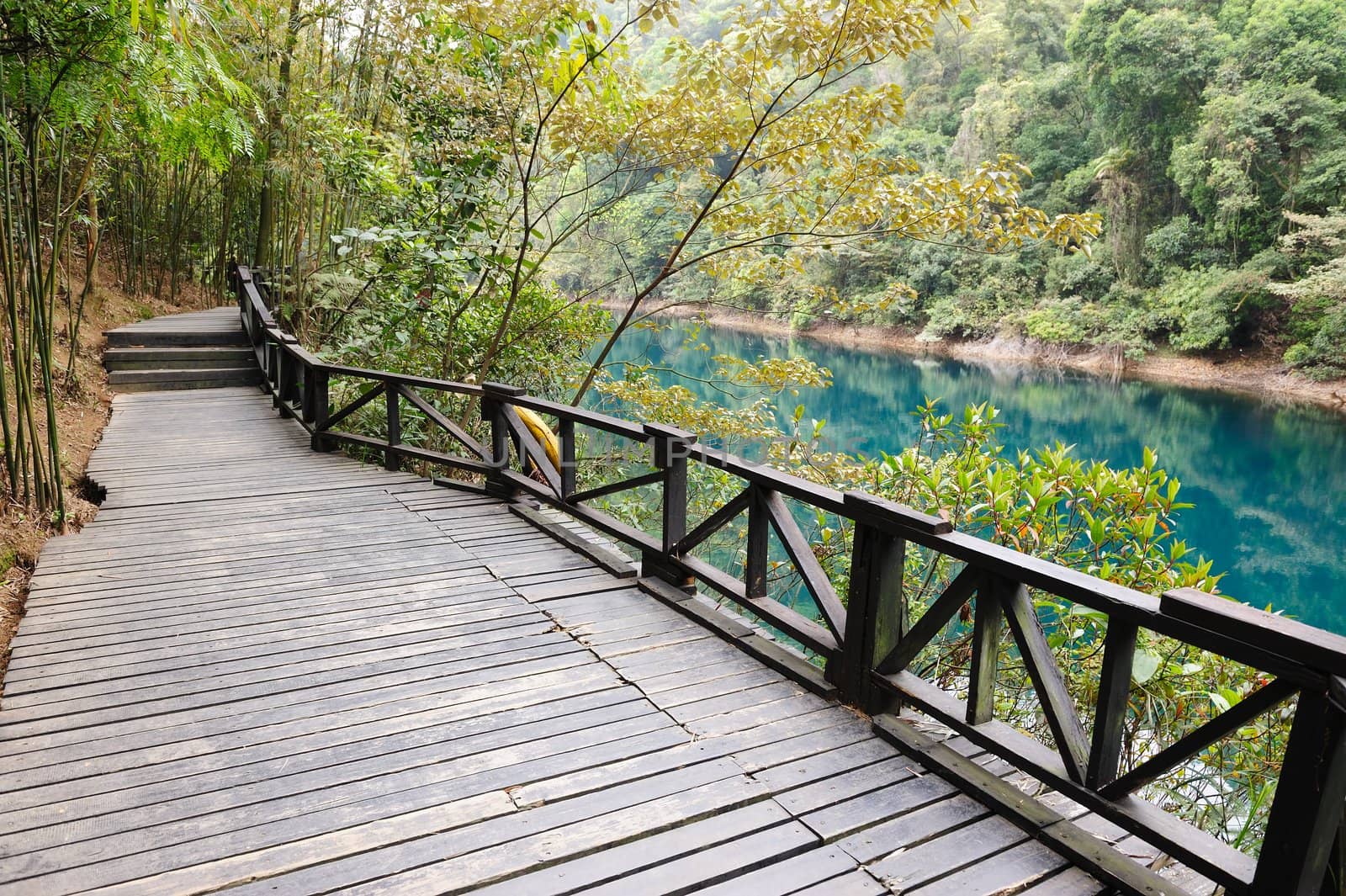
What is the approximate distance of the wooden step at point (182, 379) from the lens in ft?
31.9

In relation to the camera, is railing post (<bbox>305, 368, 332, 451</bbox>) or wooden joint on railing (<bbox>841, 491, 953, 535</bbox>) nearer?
wooden joint on railing (<bbox>841, 491, 953, 535</bbox>)

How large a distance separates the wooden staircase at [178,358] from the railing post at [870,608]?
9758 millimetres

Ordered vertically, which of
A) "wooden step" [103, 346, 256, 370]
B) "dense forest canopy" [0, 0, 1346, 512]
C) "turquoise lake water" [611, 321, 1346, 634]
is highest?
"dense forest canopy" [0, 0, 1346, 512]

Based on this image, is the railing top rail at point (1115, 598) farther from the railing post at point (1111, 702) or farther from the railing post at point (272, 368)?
the railing post at point (272, 368)

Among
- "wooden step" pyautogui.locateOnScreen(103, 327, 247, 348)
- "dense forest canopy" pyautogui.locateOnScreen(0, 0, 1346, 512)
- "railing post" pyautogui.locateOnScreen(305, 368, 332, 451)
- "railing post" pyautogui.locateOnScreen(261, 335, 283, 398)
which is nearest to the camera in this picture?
"dense forest canopy" pyautogui.locateOnScreen(0, 0, 1346, 512)

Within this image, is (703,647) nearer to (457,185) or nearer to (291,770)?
(291,770)

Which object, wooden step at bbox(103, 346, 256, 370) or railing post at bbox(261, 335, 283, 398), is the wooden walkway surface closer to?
railing post at bbox(261, 335, 283, 398)

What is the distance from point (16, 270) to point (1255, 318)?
91.8ft

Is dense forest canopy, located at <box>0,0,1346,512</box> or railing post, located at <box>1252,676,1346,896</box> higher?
dense forest canopy, located at <box>0,0,1346,512</box>

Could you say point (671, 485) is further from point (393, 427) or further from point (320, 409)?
point (320, 409)

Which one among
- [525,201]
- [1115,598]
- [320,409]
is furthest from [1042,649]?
[320,409]

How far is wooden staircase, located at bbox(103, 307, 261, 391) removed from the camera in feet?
32.4

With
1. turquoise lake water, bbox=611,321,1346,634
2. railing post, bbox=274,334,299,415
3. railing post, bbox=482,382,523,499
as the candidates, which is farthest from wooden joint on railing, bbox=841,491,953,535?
railing post, bbox=274,334,299,415

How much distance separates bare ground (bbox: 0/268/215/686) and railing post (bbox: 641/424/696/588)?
2696 millimetres
